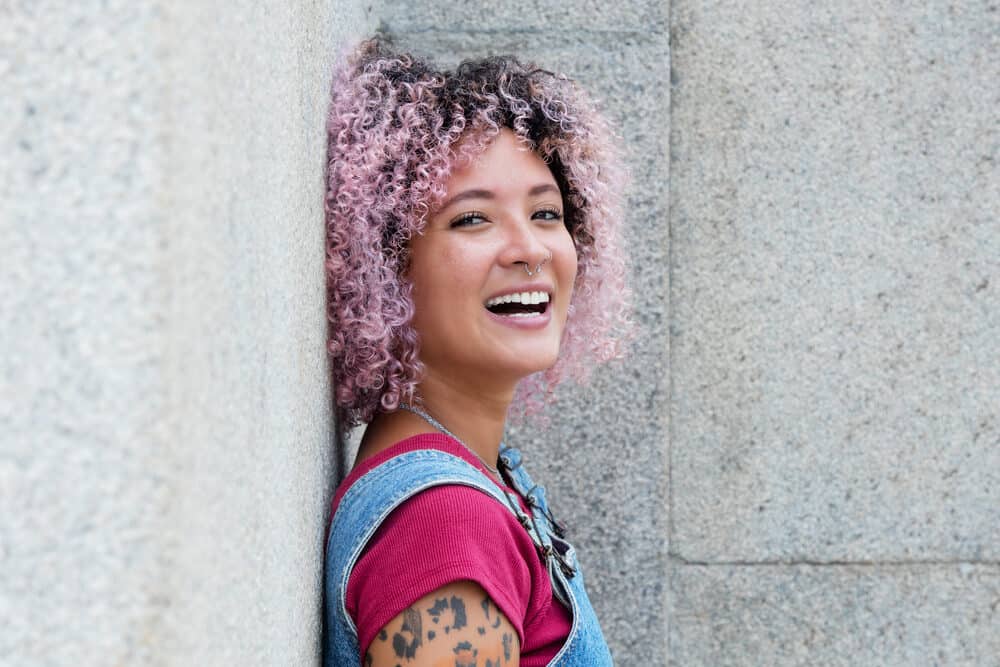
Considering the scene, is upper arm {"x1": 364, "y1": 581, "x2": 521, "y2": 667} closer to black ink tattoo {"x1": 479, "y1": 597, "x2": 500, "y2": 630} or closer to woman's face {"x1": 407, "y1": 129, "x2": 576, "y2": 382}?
black ink tattoo {"x1": 479, "y1": 597, "x2": 500, "y2": 630}

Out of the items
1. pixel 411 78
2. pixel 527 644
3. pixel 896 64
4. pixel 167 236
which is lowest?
pixel 527 644

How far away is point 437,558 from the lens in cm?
140

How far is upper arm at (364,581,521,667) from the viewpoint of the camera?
136 cm

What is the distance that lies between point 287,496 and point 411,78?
2.87 ft

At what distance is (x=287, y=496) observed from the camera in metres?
1.25

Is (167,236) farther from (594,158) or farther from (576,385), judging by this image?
(576,385)

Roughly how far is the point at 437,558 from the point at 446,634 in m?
0.10

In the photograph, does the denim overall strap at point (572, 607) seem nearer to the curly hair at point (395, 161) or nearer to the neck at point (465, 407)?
the neck at point (465, 407)

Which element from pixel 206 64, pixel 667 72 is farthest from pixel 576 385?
pixel 206 64

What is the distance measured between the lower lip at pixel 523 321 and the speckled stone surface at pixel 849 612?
1.25 m

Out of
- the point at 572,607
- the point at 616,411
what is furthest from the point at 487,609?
the point at 616,411

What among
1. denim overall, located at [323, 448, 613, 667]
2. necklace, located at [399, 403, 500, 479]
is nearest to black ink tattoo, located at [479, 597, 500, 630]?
denim overall, located at [323, 448, 613, 667]

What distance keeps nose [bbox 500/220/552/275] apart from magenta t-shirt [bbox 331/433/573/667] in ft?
1.42

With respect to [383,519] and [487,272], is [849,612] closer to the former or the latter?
[487,272]
